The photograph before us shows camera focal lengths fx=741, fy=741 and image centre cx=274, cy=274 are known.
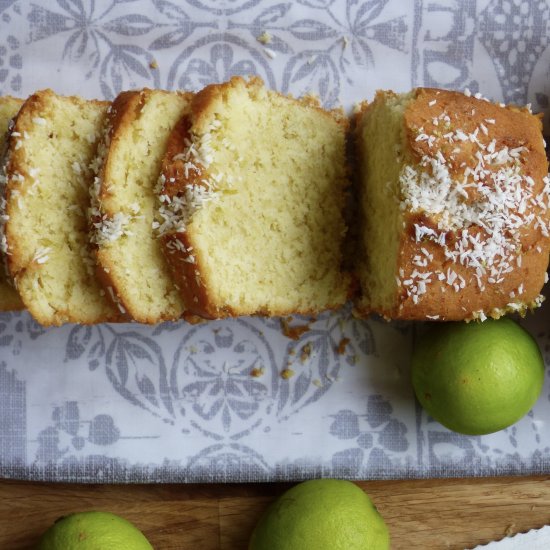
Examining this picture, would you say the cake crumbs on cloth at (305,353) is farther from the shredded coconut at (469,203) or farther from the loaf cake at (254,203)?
the shredded coconut at (469,203)

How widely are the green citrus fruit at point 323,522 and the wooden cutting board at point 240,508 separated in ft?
0.63

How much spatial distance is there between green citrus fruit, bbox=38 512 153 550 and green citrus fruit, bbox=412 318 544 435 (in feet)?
3.63

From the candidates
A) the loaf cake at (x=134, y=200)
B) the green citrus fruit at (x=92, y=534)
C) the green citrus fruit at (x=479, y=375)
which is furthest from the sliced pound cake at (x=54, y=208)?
the green citrus fruit at (x=479, y=375)

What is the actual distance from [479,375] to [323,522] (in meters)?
0.70

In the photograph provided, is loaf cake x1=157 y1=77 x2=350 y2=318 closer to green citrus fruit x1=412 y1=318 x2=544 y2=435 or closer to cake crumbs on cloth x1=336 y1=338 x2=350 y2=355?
cake crumbs on cloth x1=336 y1=338 x2=350 y2=355

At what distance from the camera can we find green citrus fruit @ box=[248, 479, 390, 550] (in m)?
2.42

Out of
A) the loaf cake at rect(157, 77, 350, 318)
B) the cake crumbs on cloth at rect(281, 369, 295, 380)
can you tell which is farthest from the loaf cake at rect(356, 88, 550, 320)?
Answer: the cake crumbs on cloth at rect(281, 369, 295, 380)

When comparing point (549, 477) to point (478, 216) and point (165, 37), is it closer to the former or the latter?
point (478, 216)

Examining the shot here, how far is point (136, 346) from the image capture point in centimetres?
274

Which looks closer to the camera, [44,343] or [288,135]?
[288,135]

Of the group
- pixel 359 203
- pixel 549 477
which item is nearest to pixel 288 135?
pixel 359 203

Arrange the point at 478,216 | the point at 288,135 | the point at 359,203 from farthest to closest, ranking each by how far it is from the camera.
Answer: the point at 359,203 < the point at 288,135 < the point at 478,216

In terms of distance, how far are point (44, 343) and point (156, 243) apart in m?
0.69

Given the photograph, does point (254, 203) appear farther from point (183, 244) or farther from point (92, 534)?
point (92, 534)
